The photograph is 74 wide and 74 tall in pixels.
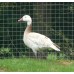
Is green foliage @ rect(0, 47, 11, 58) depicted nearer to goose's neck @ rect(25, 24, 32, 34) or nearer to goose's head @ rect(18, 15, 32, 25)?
goose's neck @ rect(25, 24, 32, 34)

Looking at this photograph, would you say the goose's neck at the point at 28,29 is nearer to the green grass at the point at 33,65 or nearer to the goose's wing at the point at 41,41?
the goose's wing at the point at 41,41

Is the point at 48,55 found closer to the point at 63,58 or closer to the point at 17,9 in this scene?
the point at 63,58

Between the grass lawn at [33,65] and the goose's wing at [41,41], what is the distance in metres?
0.58

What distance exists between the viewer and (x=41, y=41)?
41.1ft

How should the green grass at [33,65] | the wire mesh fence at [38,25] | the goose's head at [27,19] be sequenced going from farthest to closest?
the goose's head at [27,19], the wire mesh fence at [38,25], the green grass at [33,65]

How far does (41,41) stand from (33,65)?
165 cm

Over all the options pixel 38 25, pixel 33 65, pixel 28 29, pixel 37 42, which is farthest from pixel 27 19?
pixel 33 65

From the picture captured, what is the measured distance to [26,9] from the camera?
39.6ft

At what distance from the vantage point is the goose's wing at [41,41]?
1248 centimetres

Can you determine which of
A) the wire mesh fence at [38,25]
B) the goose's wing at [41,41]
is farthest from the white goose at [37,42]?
the wire mesh fence at [38,25]

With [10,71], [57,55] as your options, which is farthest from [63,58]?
[10,71]

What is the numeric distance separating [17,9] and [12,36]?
81 cm

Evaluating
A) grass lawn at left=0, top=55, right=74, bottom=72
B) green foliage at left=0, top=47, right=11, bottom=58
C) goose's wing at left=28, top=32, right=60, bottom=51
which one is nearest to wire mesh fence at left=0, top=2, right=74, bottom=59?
green foliage at left=0, top=47, right=11, bottom=58

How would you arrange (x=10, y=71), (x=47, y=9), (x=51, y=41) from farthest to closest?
(x=51, y=41), (x=47, y=9), (x=10, y=71)
